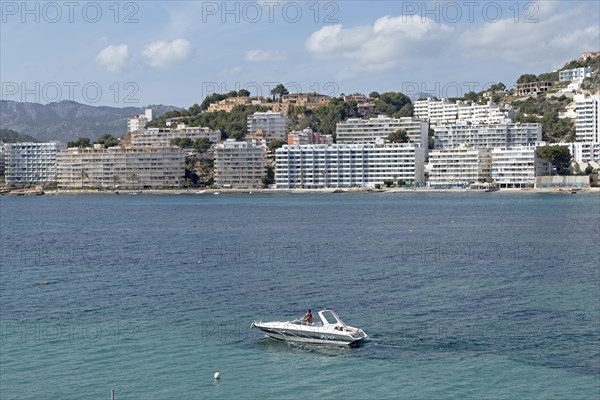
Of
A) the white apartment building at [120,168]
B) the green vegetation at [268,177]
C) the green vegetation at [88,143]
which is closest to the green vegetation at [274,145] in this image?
the green vegetation at [268,177]

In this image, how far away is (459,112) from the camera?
16175 cm

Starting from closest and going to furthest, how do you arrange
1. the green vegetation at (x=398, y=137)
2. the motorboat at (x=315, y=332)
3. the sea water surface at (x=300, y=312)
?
1. the sea water surface at (x=300, y=312)
2. the motorboat at (x=315, y=332)
3. the green vegetation at (x=398, y=137)

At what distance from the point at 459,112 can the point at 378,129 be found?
23.0m

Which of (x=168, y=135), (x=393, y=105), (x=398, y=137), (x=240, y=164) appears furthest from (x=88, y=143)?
(x=393, y=105)

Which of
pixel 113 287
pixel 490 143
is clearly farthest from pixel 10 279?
pixel 490 143

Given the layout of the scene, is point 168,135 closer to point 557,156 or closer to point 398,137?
point 398,137

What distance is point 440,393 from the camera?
19.5 meters

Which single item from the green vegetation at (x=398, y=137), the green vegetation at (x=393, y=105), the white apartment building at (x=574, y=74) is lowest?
the green vegetation at (x=398, y=137)

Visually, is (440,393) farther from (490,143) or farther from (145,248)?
(490,143)

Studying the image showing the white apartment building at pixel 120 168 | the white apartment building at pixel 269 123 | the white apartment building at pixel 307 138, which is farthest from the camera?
the white apartment building at pixel 269 123

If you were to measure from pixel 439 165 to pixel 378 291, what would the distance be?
97.9 meters

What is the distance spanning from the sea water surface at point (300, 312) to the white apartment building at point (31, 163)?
101 meters

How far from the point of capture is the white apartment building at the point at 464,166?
127 m

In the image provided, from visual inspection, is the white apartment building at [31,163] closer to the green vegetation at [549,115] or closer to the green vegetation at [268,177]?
the green vegetation at [268,177]
